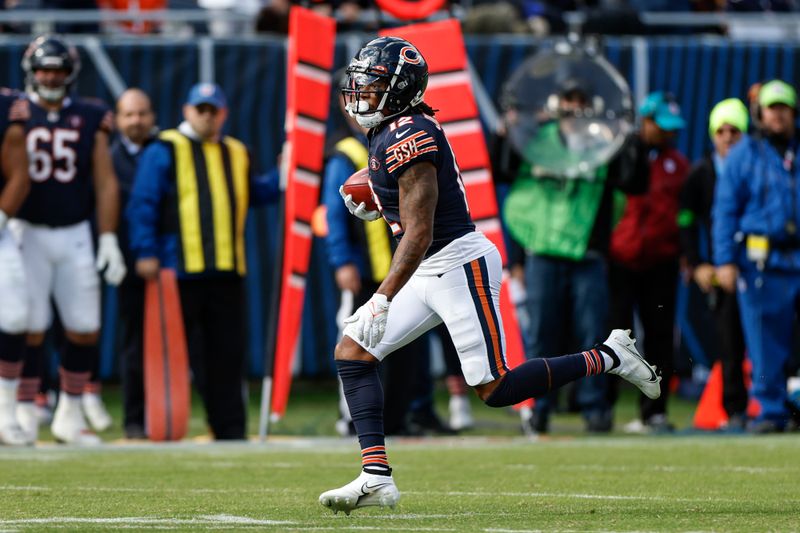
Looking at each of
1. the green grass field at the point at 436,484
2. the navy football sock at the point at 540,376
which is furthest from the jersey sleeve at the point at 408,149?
the green grass field at the point at 436,484

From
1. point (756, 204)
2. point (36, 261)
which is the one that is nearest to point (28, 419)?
point (36, 261)

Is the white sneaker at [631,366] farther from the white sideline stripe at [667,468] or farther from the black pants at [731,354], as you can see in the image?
the black pants at [731,354]

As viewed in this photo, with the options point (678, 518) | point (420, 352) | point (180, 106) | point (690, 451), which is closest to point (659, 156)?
point (420, 352)

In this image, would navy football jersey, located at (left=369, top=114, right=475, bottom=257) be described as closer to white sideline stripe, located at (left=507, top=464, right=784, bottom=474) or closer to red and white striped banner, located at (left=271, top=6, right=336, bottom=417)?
white sideline stripe, located at (left=507, top=464, right=784, bottom=474)

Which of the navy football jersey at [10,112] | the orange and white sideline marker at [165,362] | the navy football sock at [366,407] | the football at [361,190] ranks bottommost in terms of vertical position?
the orange and white sideline marker at [165,362]

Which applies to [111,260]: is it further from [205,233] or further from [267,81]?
[267,81]

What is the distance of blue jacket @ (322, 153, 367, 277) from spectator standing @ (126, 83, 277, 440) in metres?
0.52

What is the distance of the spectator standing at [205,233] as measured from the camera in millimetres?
9234

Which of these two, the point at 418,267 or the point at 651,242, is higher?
the point at 418,267

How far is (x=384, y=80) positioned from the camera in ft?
18.6

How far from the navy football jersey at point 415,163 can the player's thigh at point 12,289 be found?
11.9ft

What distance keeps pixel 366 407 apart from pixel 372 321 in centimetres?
33

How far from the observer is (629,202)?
10.3 m

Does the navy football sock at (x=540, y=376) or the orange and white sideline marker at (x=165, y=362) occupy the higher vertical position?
the navy football sock at (x=540, y=376)
